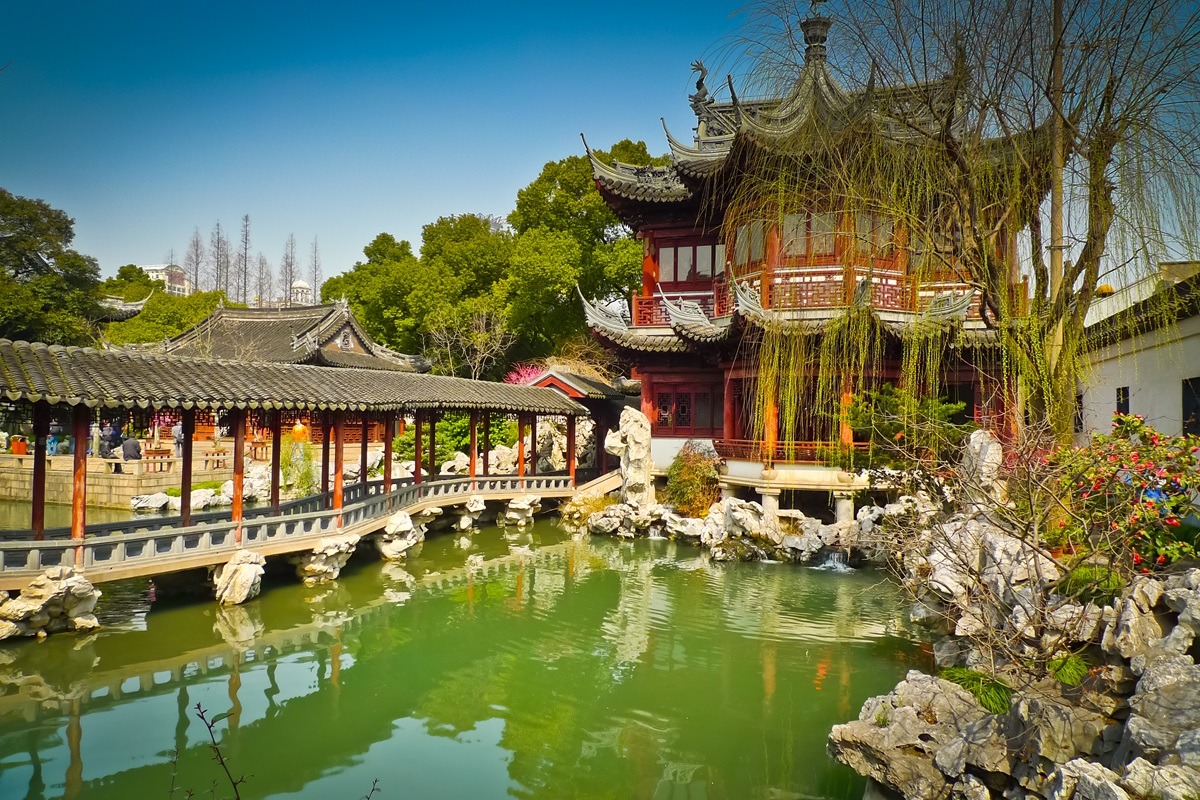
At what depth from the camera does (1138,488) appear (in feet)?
15.3

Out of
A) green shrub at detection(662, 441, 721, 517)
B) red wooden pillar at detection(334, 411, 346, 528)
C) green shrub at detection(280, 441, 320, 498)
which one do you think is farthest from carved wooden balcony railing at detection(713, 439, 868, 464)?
green shrub at detection(280, 441, 320, 498)

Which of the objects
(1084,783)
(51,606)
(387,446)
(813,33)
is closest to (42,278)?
(387,446)

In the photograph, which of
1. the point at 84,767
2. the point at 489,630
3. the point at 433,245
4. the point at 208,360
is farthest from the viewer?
the point at 433,245

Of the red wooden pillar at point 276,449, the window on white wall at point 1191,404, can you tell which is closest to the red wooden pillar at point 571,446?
the red wooden pillar at point 276,449

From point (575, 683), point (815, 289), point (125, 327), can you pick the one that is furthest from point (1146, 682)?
point (125, 327)

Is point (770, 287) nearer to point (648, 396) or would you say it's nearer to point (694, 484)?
point (694, 484)

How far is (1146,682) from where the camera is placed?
4023 mm

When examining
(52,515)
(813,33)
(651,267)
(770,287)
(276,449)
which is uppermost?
(651,267)

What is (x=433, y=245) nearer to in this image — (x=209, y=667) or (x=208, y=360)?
(x=208, y=360)

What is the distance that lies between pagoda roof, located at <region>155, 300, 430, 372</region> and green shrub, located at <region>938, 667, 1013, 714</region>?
78.0 ft

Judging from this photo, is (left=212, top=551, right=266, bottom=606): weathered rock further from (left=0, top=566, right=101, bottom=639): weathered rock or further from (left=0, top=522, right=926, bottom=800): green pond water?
(left=0, top=566, right=101, bottom=639): weathered rock

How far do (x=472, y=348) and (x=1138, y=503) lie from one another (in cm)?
2479

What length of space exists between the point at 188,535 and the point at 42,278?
67.3 feet

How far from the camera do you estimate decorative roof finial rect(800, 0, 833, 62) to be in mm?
4652
